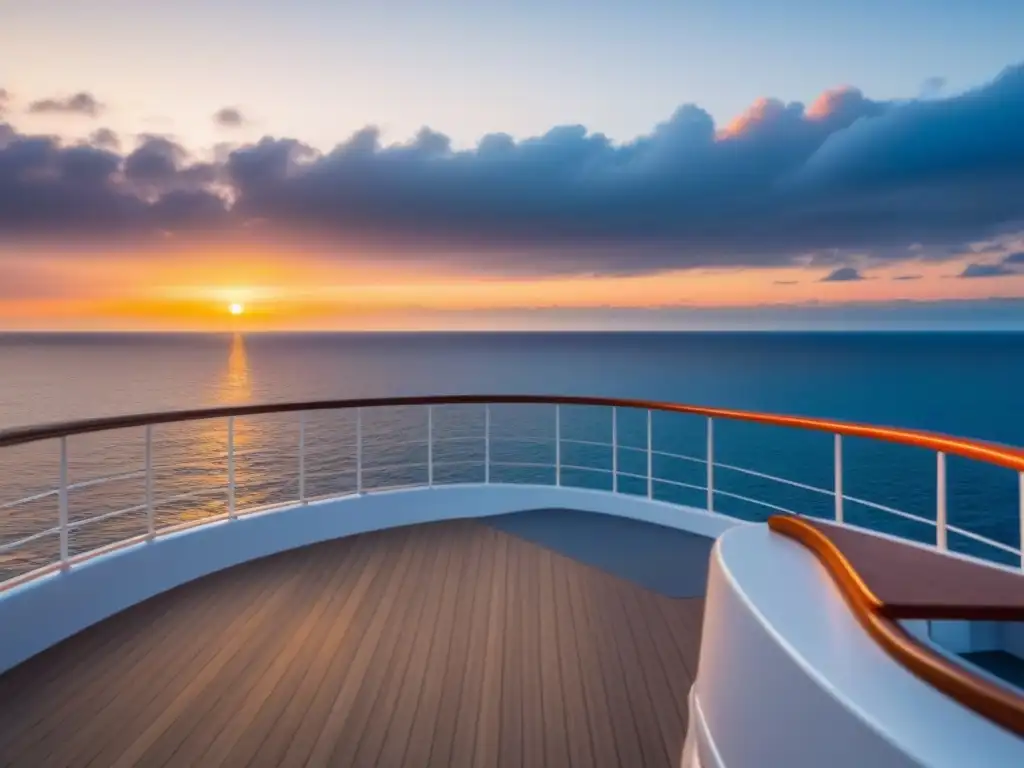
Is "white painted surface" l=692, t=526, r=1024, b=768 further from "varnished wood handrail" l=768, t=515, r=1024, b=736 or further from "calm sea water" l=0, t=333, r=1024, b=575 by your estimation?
"calm sea water" l=0, t=333, r=1024, b=575

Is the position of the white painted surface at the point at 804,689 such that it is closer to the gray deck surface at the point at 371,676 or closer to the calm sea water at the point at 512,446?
the gray deck surface at the point at 371,676

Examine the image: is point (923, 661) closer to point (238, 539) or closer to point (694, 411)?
point (694, 411)

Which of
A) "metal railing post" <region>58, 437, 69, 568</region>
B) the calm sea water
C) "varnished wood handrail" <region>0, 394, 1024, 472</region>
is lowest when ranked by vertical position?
the calm sea water

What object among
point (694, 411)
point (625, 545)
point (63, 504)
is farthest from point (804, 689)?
point (625, 545)

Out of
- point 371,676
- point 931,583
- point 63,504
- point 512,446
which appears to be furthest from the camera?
point 512,446

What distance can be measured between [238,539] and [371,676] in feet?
5.21

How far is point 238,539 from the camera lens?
11.3 feet

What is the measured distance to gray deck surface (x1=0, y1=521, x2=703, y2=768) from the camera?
175cm

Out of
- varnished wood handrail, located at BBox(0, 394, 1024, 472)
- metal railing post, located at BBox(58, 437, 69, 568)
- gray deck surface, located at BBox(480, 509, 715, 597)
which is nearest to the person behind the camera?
varnished wood handrail, located at BBox(0, 394, 1024, 472)

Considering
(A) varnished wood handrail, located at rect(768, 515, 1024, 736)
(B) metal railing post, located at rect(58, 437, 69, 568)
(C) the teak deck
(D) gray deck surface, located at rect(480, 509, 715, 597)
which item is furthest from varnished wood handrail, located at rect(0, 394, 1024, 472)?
(D) gray deck surface, located at rect(480, 509, 715, 597)

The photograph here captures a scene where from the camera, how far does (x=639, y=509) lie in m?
4.33

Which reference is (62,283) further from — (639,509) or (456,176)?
(639,509)

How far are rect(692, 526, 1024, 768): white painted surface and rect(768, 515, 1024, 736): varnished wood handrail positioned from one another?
10 millimetres

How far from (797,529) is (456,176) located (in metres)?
12.2
